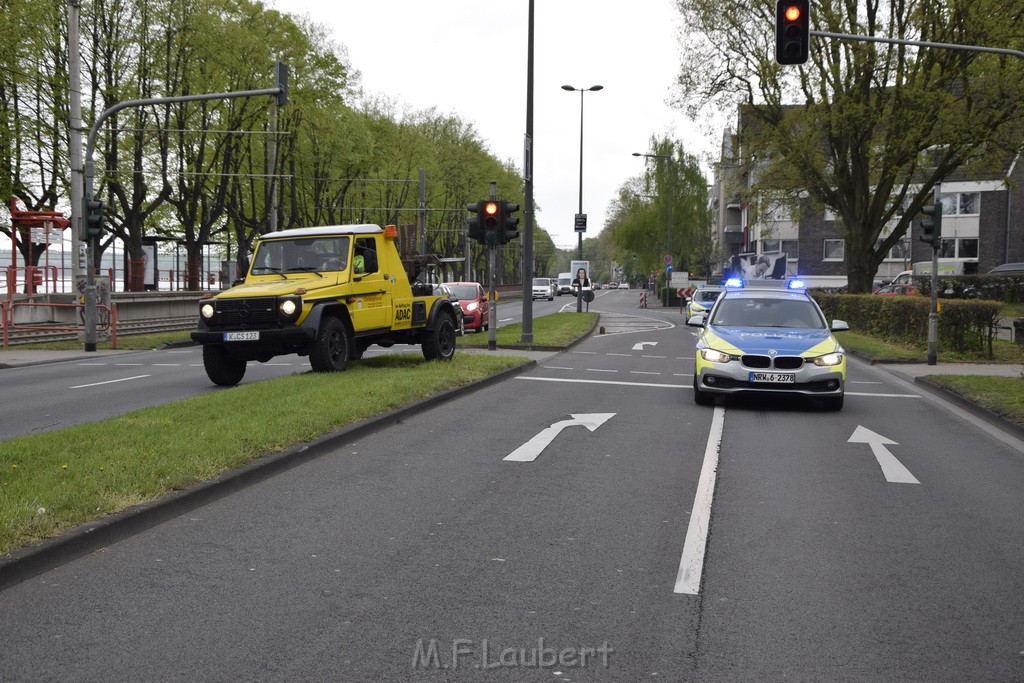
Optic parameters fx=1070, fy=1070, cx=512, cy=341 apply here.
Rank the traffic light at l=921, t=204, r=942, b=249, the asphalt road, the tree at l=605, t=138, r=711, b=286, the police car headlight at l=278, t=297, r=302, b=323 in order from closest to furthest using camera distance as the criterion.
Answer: the asphalt road
the police car headlight at l=278, t=297, r=302, b=323
the traffic light at l=921, t=204, r=942, b=249
the tree at l=605, t=138, r=711, b=286

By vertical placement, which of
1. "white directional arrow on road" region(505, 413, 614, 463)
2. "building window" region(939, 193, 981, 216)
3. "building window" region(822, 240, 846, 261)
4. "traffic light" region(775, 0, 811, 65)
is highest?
"building window" region(939, 193, 981, 216)

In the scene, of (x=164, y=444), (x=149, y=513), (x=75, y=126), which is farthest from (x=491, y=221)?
(x=149, y=513)

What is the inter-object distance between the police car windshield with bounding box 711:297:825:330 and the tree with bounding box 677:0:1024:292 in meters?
17.0

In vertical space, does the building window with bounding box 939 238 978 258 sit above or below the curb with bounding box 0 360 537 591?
above

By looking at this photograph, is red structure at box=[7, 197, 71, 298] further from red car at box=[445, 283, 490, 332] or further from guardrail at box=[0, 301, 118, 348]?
red car at box=[445, 283, 490, 332]

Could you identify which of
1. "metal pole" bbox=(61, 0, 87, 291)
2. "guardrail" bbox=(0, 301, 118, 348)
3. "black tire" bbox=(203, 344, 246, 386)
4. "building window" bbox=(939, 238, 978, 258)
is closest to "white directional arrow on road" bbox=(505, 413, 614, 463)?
"black tire" bbox=(203, 344, 246, 386)

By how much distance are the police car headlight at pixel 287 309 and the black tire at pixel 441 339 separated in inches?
148

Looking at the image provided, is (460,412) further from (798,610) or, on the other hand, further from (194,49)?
(194,49)

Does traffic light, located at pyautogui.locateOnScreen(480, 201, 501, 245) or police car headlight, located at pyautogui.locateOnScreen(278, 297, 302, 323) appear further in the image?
traffic light, located at pyautogui.locateOnScreen(480, 201, 501, 245)

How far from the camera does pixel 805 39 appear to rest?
1566cm

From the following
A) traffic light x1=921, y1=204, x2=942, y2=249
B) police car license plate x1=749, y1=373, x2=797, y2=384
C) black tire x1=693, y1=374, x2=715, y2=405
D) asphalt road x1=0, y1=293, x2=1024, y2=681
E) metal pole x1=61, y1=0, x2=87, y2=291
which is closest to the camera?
asphalt road x1=0, y1=293, x2=1024, y2=681

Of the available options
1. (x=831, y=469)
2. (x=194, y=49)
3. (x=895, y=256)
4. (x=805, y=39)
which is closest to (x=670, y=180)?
(x=895, y=256)

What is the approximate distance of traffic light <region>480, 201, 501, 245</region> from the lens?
21.9 meters

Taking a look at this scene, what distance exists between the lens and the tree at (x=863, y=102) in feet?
105
